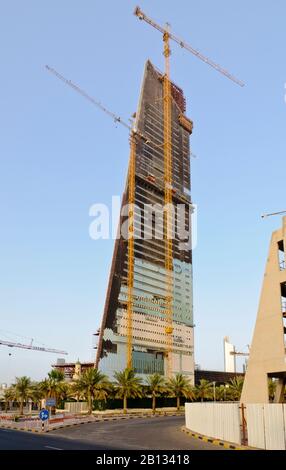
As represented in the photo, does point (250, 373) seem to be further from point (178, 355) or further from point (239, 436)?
point (178, 355)

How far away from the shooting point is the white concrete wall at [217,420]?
30344 millimetres

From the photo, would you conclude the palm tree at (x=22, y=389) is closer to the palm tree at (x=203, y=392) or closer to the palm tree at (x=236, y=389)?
the palm tree at (x=203, y=392)

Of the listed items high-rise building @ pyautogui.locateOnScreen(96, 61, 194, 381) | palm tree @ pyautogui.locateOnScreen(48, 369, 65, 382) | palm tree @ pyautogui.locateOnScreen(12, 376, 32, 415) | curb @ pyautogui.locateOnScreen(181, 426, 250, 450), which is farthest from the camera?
high-rise building @ pyautogui.locateOnScreen(96, 61, 194, 381)

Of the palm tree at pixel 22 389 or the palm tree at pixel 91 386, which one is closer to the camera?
the palm tree at pixel 91 386

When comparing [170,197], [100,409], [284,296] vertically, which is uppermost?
[170,197]

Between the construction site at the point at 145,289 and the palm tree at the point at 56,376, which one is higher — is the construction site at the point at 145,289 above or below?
above

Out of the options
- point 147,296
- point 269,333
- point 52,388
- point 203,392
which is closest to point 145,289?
point 147,296

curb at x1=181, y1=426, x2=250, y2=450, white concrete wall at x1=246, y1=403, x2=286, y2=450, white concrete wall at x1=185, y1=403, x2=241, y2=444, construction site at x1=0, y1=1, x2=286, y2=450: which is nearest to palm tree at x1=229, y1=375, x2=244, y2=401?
construction site at x1=0, y1=1, x2=286, y2=450

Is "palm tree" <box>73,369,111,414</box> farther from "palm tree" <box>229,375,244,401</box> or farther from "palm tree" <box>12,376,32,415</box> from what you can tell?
"palm tree" <box>229,375,244,401</box>

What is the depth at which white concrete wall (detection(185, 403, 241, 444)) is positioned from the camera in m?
30.3

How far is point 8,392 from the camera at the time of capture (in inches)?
4055

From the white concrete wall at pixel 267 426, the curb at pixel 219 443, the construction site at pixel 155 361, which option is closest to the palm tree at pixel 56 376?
the construction site at pixel 155 361

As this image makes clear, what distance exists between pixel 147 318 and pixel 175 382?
6698cm
